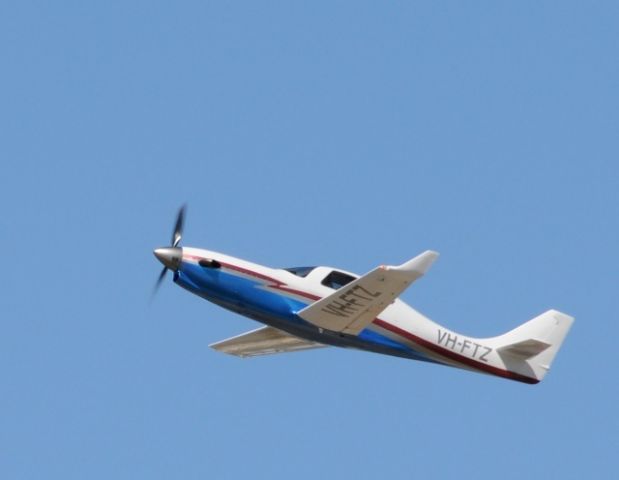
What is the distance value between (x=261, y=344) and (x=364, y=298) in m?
6.21

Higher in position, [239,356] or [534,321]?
[534,321]

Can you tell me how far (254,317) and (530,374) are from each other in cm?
716

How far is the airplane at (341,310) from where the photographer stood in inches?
1344

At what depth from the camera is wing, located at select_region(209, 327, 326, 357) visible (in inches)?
1532

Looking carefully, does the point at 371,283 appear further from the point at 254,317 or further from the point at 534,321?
the point at 534,321

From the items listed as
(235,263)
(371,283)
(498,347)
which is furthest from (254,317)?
(498,347)

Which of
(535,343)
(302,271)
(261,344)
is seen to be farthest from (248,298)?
(535,343)

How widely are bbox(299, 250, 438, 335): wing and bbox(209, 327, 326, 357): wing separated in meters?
3.88

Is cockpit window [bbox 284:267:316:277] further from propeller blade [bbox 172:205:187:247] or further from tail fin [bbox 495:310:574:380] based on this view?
tail fin [bbox 495:310:574:380]

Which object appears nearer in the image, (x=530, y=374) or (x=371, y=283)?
(x=371, y=283)

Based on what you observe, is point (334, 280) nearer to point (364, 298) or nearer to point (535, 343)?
point (364, 298)

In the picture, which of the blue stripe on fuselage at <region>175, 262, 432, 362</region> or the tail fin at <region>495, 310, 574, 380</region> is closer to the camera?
the blue stripe on fuselage at <region>175, 262, 432, 362</region>

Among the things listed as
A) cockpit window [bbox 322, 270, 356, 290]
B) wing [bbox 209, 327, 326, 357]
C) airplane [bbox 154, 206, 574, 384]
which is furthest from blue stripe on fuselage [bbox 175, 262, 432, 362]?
wing [bbox 209, 327, 326, 357]

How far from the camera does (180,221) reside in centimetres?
3675
